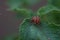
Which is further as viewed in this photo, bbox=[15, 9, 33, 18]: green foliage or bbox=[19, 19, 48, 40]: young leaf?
bbox=[15, 9, 33, 18]: green foliage

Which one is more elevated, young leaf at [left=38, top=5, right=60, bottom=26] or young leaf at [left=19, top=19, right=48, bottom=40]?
young leaf at [left=38, top=5, right=60, bottom=26]

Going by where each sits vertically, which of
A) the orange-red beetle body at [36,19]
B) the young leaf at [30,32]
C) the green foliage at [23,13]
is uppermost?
the green foliage at [23,13]

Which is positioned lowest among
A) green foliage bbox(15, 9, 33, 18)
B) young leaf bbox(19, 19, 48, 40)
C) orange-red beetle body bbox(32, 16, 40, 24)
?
young leaf bbox(19, 19, 48, 40)

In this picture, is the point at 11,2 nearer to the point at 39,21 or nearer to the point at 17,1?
the point at 17,1

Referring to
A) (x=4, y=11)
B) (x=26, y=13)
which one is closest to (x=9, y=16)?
(x=4, y=11)

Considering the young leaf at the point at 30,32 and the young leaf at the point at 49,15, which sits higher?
the young leaf at the point at 49,15

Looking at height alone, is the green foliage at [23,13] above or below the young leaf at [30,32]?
above

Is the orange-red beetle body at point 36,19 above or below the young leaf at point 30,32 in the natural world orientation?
above

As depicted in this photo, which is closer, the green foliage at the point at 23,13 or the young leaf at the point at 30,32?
the young leaf at the point at 30,32
